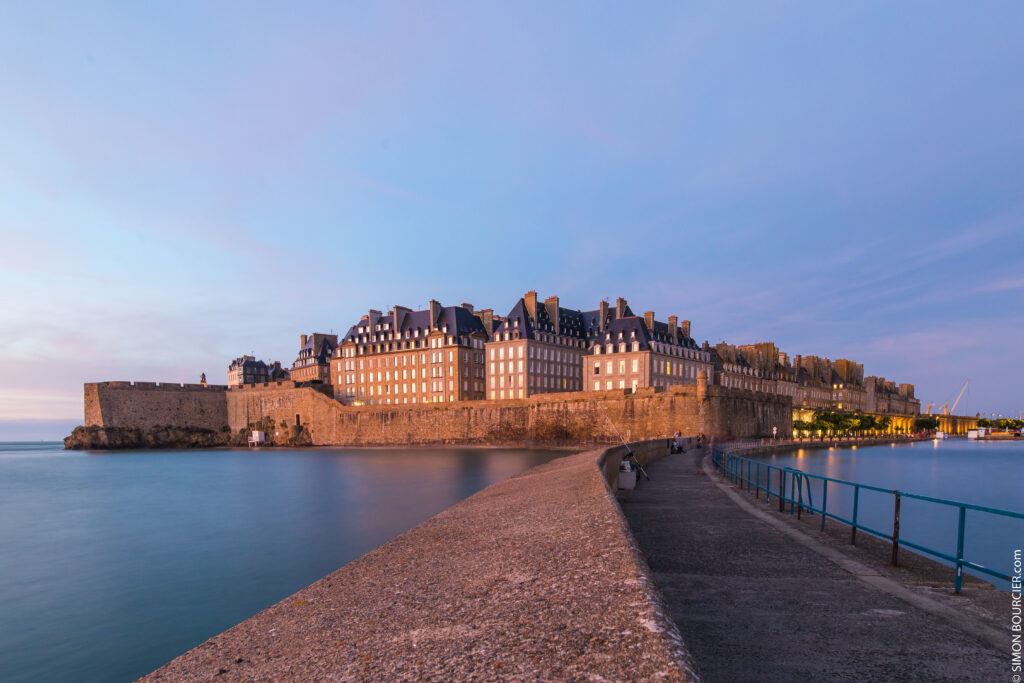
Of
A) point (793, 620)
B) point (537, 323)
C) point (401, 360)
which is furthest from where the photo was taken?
point (401, 360)

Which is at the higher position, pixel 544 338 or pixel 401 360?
pixel 544 338

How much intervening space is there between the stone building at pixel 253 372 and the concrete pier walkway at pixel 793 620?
110 meters

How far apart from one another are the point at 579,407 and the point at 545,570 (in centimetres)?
4675

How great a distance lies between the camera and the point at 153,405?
7194 cm

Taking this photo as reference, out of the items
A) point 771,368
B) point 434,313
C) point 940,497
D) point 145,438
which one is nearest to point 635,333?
point 434,313

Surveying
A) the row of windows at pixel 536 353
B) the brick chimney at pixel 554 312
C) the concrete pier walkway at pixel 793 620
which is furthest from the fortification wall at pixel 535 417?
the concrete pier walkway at pixel 793 620

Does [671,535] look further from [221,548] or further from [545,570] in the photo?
[221,548]

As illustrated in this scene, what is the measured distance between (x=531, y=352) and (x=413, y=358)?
17039mm

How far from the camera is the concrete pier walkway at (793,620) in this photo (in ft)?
13.3

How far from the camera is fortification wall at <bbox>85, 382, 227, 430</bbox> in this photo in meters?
68.4

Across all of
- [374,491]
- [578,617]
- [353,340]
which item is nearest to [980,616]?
[578,617]

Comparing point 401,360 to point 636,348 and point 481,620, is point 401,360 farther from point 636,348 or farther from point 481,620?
point 481,620

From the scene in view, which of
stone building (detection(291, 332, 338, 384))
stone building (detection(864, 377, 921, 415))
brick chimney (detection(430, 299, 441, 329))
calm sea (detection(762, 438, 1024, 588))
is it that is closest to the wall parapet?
stone building (detection(291, 332, 338, 384))

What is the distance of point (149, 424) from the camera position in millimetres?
71875
